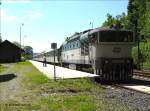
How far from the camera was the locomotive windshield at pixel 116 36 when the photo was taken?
22859 mm

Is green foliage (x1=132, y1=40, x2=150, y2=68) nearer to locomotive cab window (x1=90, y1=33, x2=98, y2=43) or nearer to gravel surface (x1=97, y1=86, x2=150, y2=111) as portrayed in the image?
locomotive cab window (x1=90, y1=33, x2=98, y2=43)

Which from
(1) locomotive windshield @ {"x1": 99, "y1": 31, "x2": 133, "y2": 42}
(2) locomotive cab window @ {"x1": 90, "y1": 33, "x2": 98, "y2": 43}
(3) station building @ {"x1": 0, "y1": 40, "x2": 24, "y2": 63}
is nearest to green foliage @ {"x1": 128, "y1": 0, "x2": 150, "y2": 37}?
(3) station building @ {"x1": 0, "y1": 40, "x2": 24, "y2": 63}

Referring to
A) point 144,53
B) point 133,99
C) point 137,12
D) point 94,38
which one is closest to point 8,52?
point 137,12

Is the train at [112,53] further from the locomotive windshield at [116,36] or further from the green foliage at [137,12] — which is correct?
the green foliage at [137,12]

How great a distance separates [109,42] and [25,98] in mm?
9026

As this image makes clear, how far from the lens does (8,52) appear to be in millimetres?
94750

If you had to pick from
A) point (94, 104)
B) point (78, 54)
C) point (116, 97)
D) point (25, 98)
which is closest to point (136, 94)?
point (116, 97)

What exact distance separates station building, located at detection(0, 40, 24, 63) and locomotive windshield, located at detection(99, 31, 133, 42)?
72.7 meters

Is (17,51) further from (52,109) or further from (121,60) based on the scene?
(52,109)

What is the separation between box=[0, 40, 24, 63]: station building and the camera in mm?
93875

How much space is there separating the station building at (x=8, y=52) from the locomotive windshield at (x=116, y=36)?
239 ft

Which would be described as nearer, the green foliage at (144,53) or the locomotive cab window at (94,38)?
the locomotive cab window at (94,38)

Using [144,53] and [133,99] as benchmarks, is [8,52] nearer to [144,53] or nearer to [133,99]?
[144,53]

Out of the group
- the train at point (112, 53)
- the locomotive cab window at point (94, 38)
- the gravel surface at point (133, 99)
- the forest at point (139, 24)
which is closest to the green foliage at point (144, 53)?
the forest at point (139, 24)
